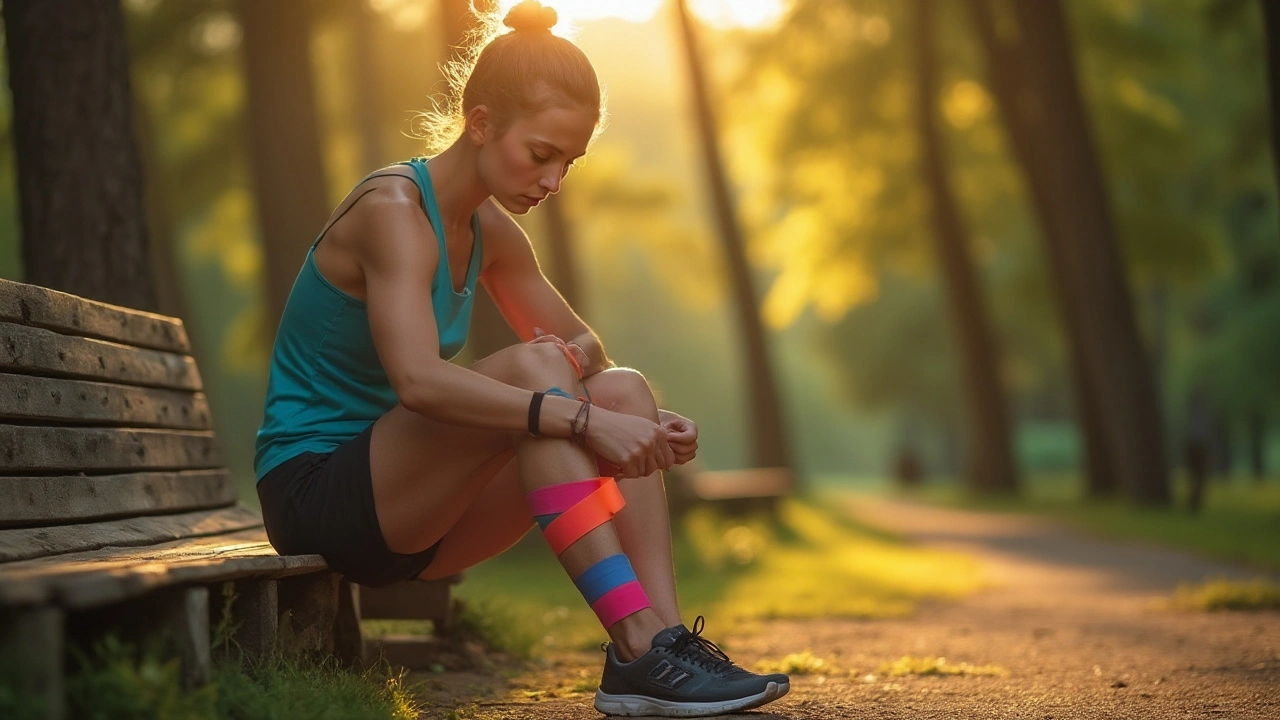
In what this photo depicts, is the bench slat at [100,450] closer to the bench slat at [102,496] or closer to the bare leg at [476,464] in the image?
the bench slat at [102,496]

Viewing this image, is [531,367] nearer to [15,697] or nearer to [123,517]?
[123,517]

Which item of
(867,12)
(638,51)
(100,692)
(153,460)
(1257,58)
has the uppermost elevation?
(638,51)

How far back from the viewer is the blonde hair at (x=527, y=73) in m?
3.33

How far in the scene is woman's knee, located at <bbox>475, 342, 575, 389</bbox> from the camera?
10.8 feet

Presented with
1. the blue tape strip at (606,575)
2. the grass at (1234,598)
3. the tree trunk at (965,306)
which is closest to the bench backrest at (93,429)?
the blue tape strip at (606,575)

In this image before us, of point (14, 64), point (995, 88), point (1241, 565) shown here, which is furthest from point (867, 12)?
point (14, 64)

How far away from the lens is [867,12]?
2033 centimetres

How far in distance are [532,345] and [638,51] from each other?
40339 mm

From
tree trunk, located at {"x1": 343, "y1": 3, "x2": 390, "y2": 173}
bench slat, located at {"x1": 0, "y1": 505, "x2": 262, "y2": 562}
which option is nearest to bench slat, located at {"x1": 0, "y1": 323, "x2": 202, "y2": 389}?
bench slat, located at {"x1": 0, "y1": 505, "x2": 262, "y2": 562}

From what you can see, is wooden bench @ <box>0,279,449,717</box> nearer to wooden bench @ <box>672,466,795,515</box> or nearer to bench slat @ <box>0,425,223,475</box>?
bench slat @ <box>0,425,223,475</box>

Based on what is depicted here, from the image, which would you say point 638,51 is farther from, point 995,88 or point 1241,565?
point 1241,565

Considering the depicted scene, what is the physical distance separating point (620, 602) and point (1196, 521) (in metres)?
11.3

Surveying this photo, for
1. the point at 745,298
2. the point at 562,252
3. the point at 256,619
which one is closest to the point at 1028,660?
the point at 256,619

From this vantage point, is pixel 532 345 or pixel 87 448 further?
pixel 87 448
